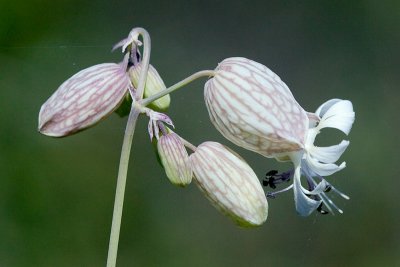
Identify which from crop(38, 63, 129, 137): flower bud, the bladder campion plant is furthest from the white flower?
crop(38, 63, 129, 137): flower bud

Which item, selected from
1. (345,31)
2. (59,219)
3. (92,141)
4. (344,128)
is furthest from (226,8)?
(344,128)

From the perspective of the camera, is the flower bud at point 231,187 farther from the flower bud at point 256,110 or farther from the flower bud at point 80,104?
→ the flower bud at point 80,104

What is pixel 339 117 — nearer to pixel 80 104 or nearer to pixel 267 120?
pixel 267 120

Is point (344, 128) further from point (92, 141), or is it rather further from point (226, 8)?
point (226, 8)

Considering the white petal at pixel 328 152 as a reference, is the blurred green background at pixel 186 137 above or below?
below

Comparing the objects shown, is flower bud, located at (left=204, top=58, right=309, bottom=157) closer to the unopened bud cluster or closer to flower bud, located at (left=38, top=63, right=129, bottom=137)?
the unopened bud cluster

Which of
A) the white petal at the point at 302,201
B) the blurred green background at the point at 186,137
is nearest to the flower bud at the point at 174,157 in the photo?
the white petal at the point at 302,201

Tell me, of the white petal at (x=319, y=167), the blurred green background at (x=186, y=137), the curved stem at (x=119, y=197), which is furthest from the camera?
the blurred green background at (x=186, y=137)

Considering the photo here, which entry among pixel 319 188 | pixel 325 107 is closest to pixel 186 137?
pixel 325 107
